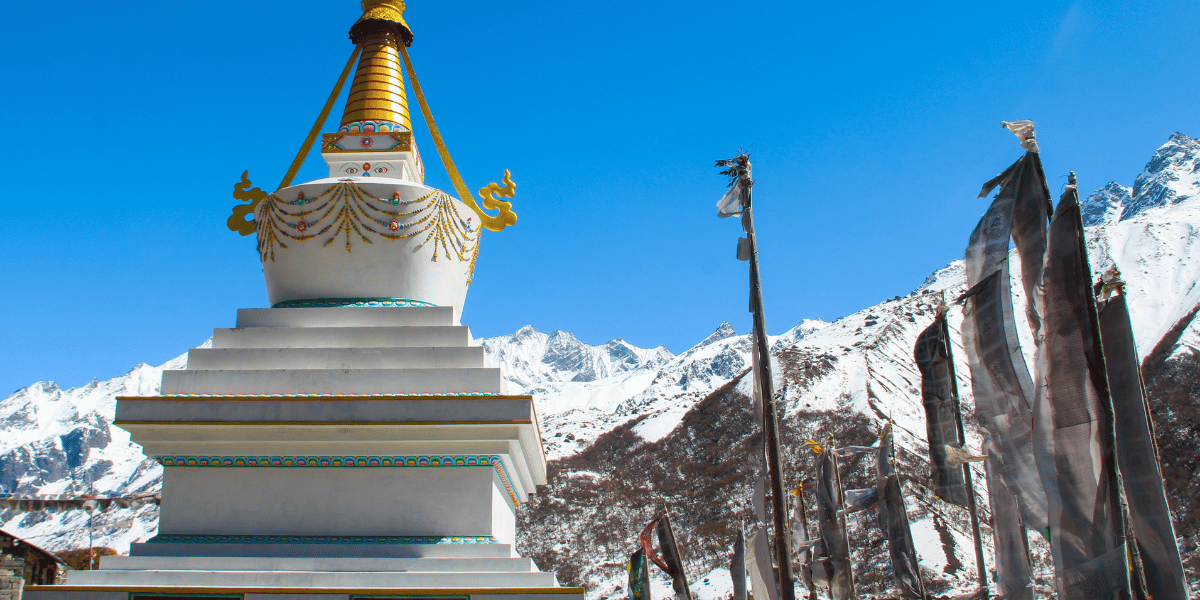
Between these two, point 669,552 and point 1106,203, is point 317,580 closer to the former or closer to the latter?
point 669,552

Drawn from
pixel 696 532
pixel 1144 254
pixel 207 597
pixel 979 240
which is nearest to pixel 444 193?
pixel 207 597

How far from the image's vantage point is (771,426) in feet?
25.9

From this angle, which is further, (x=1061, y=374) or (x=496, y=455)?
(x=496, y=455)

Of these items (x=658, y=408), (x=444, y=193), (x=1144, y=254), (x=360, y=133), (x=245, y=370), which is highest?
(x=1144, y=254)

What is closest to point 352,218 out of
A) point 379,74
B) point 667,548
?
point 379,74

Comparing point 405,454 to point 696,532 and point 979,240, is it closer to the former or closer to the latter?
point 979,240

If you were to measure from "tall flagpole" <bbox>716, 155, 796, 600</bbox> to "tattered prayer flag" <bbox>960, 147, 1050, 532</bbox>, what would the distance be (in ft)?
5.92

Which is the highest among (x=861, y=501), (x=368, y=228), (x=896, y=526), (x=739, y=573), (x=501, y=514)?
(x=368, y=228)

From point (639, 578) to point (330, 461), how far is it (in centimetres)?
643

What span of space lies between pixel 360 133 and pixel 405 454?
13.9 ft

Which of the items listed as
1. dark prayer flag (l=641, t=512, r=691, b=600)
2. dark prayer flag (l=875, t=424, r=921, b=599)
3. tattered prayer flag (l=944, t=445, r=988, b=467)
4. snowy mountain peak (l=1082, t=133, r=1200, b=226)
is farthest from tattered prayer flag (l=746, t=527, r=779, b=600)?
snowy mountain peak (l=1082, t=133, r=1200, b=226)

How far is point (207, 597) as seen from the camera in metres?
7.06

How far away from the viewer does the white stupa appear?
7.14 metres

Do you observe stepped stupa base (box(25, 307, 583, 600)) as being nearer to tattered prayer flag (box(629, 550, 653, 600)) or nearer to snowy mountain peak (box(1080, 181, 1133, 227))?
tattered prayer flag (box(629, 550, 653, 600))
